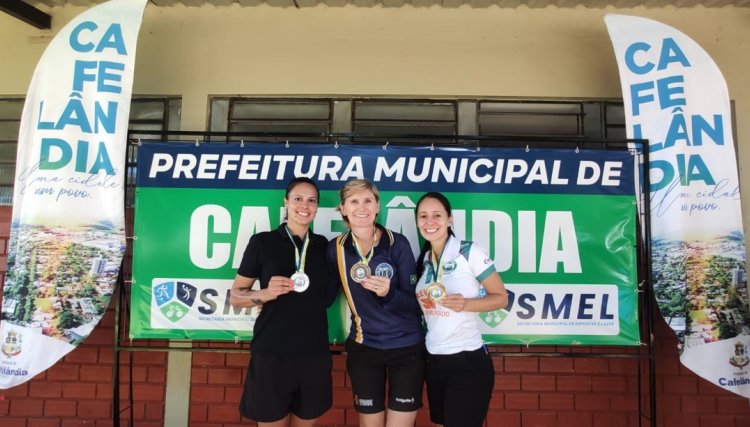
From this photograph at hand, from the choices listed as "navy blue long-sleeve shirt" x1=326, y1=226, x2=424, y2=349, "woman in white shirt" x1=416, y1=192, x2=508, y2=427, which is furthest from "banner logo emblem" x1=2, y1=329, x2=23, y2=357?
"woman in white shirt" x1=416, y1=192, x2=508, y2=427

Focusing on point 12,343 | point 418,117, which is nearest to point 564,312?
point 418,117

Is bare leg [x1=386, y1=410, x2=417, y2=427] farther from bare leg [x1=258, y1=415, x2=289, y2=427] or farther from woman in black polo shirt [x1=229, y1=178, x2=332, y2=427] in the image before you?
bare leg [x1=258, y1=415, x2=289, y2=427]

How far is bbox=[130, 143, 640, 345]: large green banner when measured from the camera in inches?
130

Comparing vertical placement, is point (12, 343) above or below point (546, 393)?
above

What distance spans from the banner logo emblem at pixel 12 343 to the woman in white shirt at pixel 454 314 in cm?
288

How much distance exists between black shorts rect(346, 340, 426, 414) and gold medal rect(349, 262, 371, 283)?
0.40 metres

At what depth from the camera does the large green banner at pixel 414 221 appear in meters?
3.30

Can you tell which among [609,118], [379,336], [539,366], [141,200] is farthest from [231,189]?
[609,118]

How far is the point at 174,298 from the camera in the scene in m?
3.31

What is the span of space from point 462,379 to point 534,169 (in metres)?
1.74

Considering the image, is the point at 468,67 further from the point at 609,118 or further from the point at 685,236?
the point at 685,236

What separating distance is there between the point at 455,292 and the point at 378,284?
45cm

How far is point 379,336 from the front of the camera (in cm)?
250

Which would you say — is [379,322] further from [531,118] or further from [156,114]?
[156,114]
